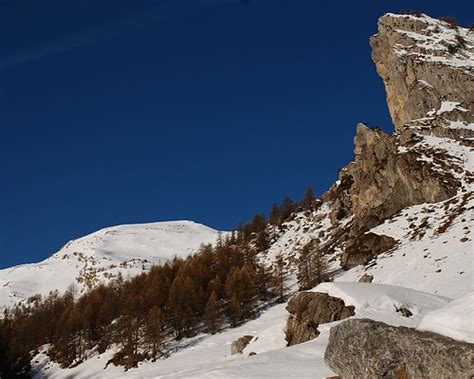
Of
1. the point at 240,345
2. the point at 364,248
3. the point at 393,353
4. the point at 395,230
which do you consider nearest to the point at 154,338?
the point at 240,345

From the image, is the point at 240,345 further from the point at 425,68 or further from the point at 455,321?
the point at 425,68

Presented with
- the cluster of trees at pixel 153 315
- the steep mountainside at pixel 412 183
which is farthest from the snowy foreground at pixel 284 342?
the steep mountainside at pixel 412 183

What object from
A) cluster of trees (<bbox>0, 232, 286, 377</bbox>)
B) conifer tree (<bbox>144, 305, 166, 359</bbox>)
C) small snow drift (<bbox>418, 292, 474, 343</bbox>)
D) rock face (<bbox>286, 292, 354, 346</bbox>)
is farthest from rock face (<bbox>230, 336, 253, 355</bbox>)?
small snow drift (<bbox>418, 292, 474, 343</bbox>)

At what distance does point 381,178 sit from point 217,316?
120ft

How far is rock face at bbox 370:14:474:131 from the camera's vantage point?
94500 mm

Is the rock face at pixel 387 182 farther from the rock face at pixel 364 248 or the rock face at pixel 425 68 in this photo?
the rock face at pixel 425 68

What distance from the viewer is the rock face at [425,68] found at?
9450cm

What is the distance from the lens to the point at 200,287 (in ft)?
264

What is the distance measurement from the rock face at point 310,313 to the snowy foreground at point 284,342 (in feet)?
2.10

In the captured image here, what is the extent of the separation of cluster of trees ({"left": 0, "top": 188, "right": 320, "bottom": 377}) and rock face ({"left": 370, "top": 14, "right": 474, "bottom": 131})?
1457 inches

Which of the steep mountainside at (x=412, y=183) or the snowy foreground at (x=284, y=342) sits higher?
the steep mountainside at (x=412, y=183)

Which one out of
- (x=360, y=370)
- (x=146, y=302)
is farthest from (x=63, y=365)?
(x=360, y=370)

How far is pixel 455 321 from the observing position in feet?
→ 33.1

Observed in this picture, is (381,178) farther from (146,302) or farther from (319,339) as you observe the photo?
(319,339)
